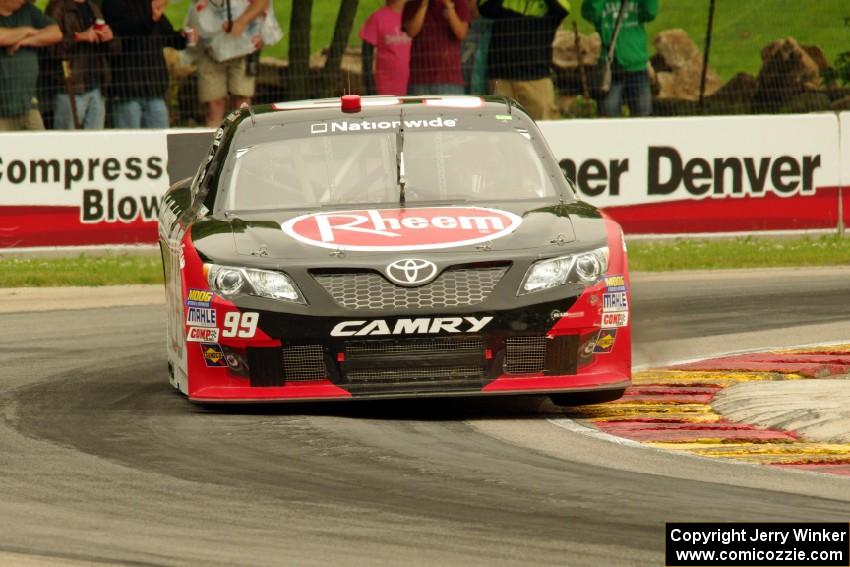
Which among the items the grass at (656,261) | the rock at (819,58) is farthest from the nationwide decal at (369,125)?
the rock at (819,58)

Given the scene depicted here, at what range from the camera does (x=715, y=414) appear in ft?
27.7

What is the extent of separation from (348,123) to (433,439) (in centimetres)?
222

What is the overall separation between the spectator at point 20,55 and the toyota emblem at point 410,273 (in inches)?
407

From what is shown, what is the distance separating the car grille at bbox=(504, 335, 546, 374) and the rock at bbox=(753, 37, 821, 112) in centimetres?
1200

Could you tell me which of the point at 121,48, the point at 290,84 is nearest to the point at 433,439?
the point at 121,48

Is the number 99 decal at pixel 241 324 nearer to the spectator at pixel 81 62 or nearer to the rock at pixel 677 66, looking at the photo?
the spectator at pixel 81 62

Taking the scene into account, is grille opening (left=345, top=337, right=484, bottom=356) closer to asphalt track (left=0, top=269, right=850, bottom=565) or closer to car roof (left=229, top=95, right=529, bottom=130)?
asphalt track (left=0, top=269, right=850, bottom=565)

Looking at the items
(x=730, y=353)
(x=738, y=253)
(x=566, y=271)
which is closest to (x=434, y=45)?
(x=738, y=253)

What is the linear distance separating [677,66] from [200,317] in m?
20.0

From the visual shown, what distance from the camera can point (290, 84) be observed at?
19844mm

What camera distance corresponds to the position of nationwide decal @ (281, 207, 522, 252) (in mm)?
8125

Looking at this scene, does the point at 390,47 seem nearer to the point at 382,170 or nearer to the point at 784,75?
the point at 784,75

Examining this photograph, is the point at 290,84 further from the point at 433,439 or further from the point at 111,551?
the point at 111,551

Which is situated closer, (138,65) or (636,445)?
(636,445)
